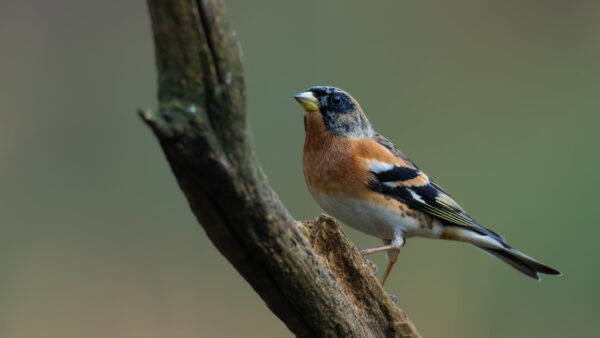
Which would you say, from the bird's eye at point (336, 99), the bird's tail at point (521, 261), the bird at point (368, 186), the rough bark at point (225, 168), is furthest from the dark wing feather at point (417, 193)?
the rough bark at point (225, 168)

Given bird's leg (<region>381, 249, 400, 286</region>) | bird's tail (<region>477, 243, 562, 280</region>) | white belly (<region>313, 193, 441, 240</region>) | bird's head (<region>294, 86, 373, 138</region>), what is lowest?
bird's tail (<region>477, 243, 562, 280</region>)

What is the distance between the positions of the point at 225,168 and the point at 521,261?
2.26 meters

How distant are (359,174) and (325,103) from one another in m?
0.40

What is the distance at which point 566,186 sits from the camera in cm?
438

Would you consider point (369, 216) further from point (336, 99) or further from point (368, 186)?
point (336, 99)

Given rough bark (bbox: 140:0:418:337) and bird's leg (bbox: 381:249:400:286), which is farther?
bird's leg (bbox: 381:249:400:286)

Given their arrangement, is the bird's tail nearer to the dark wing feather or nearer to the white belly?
the dark wing feather

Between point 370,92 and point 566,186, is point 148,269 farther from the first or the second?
point 566,186

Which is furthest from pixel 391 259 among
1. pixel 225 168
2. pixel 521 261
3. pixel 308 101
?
pixel 225 168

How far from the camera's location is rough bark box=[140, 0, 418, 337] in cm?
137

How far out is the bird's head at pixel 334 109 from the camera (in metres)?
3.00

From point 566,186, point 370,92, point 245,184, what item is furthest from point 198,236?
point 245,184

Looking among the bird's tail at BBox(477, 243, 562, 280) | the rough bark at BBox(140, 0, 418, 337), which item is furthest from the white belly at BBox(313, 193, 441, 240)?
the rough bark at BBox(140, 0, 418, 337)

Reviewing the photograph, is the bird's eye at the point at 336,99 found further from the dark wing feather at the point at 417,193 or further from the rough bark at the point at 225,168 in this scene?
the rough bark at the point at 225,168
